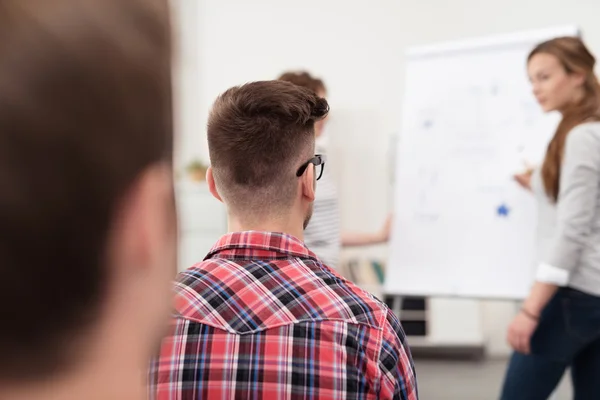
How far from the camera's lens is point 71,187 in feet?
0.90

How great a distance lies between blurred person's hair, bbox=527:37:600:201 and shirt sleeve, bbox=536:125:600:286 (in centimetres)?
6

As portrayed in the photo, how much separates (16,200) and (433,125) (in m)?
2.13

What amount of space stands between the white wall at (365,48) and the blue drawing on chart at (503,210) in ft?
4.96

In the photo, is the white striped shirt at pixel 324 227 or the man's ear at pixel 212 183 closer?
the man's ear at pixel 212 183

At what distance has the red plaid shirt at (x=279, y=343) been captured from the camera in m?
0.88

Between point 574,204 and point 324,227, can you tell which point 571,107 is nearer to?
point 574,204

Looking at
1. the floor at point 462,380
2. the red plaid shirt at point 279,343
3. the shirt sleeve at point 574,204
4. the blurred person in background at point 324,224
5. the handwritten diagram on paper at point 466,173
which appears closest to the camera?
the red plaid shirt at point 279,343

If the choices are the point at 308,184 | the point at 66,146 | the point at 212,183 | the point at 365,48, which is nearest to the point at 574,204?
the point at 308,184

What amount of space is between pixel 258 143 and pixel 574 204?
0.83 meters

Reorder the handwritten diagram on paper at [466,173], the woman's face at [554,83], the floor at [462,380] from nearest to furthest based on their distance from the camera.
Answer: the woman's face at [554,83]
the handwritten diagram on paper at [466,173]
the floor at [462,380]

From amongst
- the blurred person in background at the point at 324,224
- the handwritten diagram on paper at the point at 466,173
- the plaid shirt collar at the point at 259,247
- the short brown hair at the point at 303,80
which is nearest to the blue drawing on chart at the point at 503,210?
the handwritten diagram on paper at the point at 466,173

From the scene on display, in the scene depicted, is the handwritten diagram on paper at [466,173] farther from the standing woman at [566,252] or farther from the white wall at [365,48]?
the white wall at [365,48]

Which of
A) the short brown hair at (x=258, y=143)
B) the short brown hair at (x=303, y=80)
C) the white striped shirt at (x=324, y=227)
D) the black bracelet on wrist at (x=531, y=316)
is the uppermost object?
the short brown hair at (x=303, y=80)

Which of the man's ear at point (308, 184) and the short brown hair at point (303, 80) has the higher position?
the short brown hair at point (303, 80)
